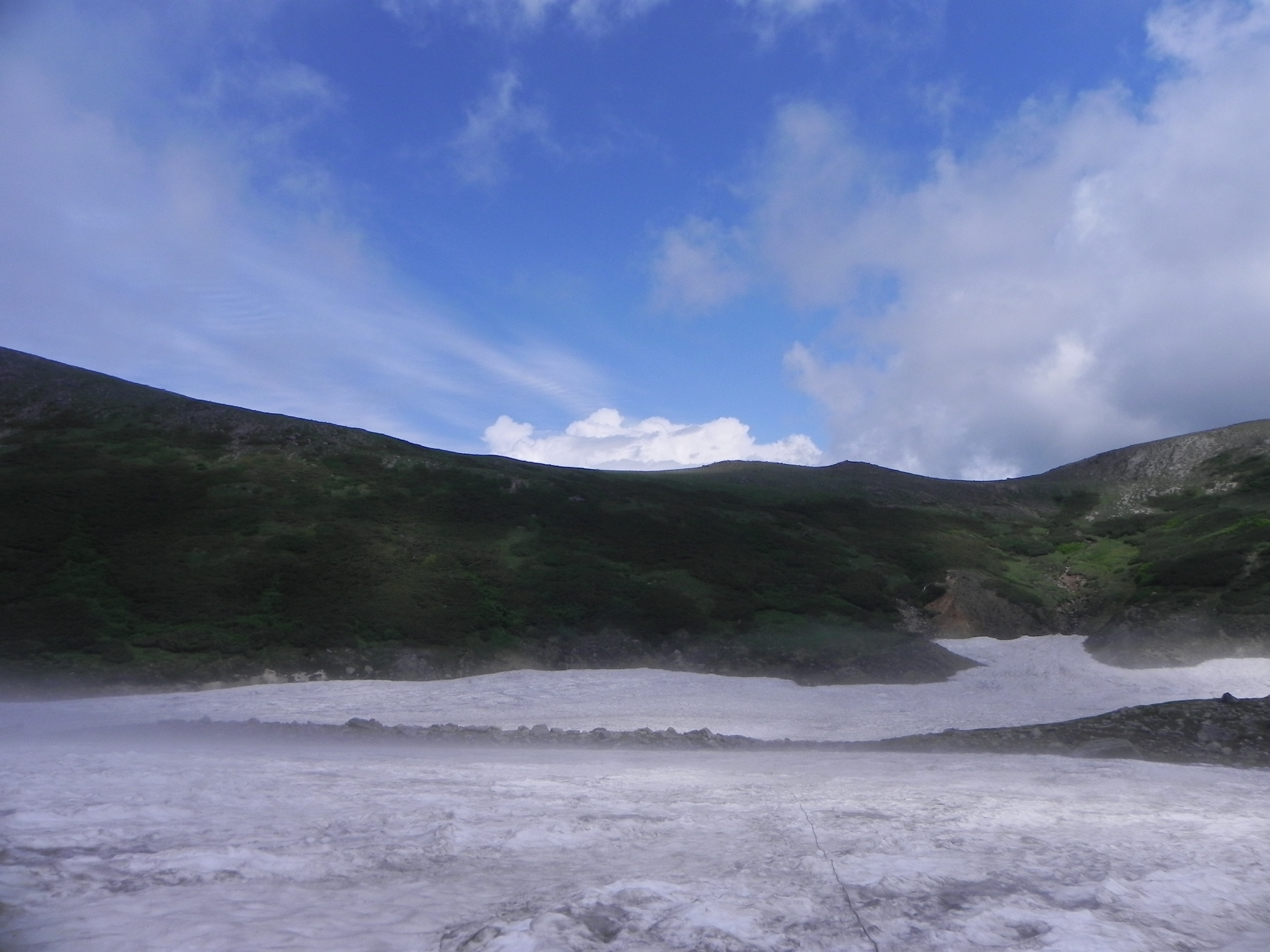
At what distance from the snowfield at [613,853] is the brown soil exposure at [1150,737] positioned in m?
1.70

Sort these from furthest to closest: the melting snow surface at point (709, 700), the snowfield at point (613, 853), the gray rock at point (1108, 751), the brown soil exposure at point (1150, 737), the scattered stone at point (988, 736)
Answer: the melting snow surface at point (709, 700) → the scattered stone at point (988, 736) → the brown soil exposure at point (1150, 737) → the gray rock at point (1108, 751) → the snowfield at point (613, 853)

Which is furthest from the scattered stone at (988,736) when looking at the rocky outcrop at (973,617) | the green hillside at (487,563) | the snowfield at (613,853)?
the rocky outcrop at (973,617)

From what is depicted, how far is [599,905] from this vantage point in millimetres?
7039

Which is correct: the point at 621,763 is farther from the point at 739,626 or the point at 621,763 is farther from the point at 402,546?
the point at 402,546

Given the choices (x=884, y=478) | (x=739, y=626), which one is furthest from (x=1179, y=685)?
(x=884, y=478)

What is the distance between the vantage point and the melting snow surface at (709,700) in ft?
80.4

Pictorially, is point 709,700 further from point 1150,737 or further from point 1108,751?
point 1150,737

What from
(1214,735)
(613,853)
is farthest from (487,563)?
(613,853)

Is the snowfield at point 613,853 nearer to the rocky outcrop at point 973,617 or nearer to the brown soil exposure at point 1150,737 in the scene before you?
the brown soil exposure at point 1150,737

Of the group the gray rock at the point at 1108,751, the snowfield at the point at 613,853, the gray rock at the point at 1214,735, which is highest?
the gray rock at the point at 1214,735

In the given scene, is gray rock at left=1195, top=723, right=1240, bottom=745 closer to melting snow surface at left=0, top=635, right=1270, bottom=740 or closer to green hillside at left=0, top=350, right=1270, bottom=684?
melting snow surface at left=0, top=635, right=1270, bottom=740

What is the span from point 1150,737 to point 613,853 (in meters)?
17.8

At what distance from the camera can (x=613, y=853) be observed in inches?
357

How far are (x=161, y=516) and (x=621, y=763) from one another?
3236cm
